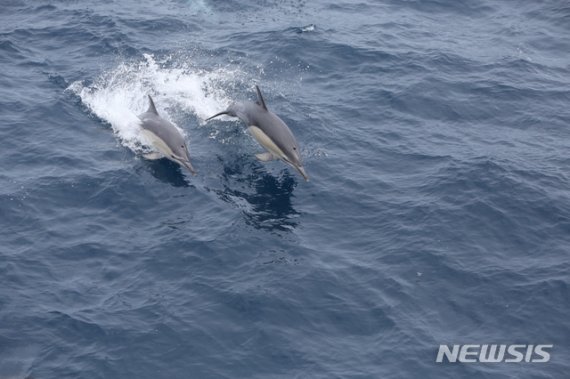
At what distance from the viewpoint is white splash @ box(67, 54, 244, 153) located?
37.5 meters

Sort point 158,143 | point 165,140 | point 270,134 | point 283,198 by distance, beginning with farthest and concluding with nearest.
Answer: point 158,143 → point 165,140 → point 270,134 → point 283,198

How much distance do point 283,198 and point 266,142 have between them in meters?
2.56

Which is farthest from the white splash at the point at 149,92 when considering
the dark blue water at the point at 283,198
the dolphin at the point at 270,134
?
the dolphin at the point at 270,134

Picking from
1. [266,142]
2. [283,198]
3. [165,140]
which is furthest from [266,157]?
[165,140]

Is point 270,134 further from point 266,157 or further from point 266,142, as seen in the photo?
point 266,157

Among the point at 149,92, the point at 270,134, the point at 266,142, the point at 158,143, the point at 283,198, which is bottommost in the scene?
the point at 283,198

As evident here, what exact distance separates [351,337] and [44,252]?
12.0 metres

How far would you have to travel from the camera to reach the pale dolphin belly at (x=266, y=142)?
32688mm

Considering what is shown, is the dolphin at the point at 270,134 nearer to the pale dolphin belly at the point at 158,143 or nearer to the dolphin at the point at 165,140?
the dolphin at the point at 165,140

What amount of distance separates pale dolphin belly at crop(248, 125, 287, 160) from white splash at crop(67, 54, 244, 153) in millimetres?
5000

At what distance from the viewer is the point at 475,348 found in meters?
25.3

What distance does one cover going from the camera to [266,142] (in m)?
33.1

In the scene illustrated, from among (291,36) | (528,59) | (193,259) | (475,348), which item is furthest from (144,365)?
(528,59)

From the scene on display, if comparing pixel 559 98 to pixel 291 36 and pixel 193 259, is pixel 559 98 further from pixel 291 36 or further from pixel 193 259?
pixel 193 259
